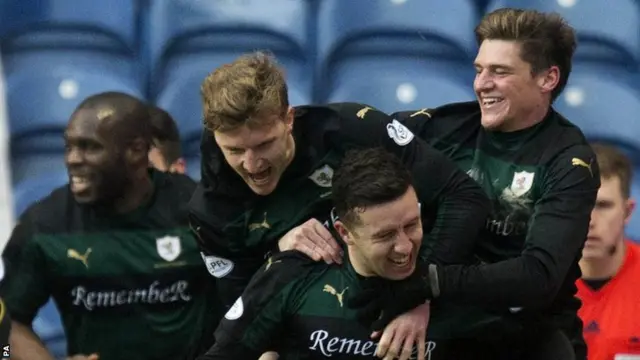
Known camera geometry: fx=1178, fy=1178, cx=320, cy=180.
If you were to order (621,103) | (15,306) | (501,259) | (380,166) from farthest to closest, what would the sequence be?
(621,103), (15,306), (501,259), (380,166)

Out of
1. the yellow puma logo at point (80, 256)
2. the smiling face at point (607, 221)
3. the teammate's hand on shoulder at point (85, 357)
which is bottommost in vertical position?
the teammate's hand on shoulder at point (85, 357)

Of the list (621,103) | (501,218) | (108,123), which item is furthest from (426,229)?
(621,103)

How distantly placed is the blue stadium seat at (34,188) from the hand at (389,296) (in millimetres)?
1261

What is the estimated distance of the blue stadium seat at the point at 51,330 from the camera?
2.54 metres

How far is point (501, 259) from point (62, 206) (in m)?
0.86

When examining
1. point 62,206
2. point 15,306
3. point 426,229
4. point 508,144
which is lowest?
point 15,306

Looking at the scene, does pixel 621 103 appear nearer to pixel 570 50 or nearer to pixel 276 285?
pixel 570 50

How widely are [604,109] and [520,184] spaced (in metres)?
1.13

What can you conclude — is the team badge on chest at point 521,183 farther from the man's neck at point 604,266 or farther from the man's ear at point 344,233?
the man's neck at point 604,266

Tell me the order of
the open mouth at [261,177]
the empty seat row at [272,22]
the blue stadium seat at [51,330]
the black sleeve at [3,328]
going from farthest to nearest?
1. the empty seat row at [272,22]
2. the blue stadium seat at [51,330]
3. the open mouth at [261,177]
4. the black sleeve at [3,328]

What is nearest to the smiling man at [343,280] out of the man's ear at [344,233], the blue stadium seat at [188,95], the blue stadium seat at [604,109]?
the man's ear at [344,233]

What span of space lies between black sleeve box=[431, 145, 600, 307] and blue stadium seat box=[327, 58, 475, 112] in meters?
1.07

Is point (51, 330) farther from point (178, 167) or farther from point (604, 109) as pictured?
point (604, 109)

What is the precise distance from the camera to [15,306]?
206cm
